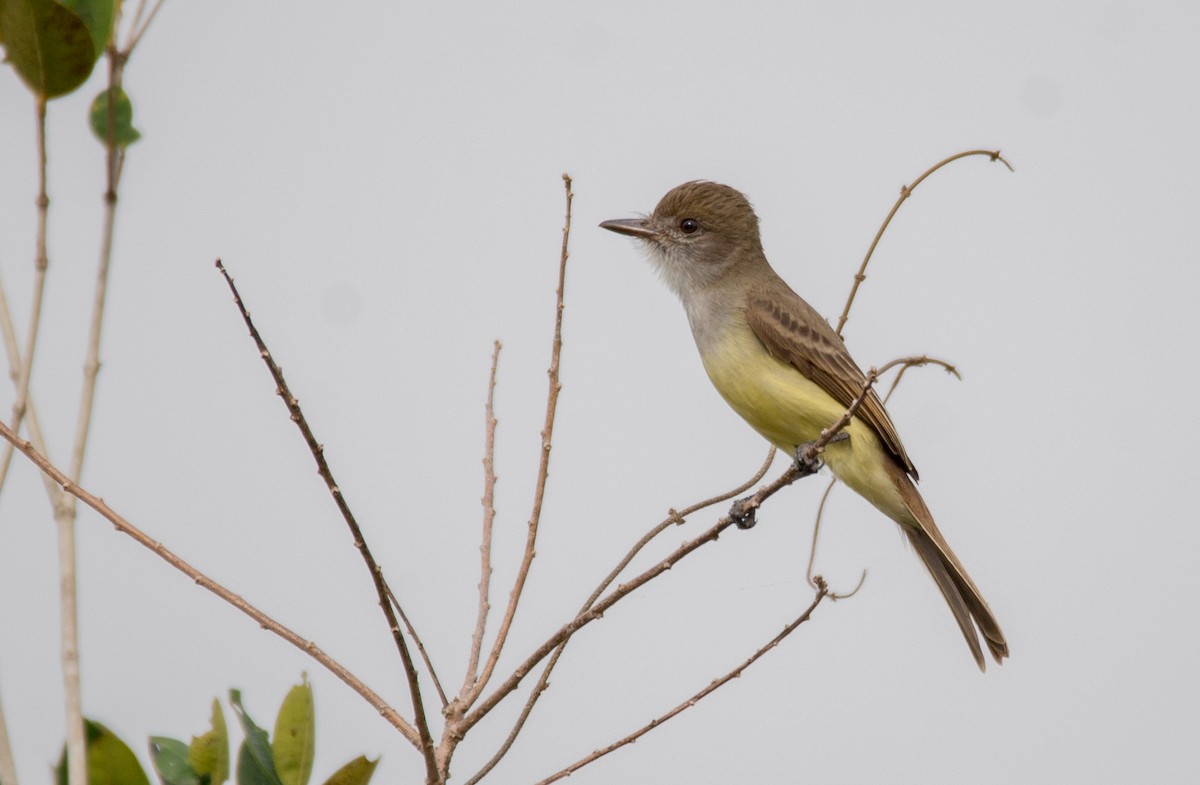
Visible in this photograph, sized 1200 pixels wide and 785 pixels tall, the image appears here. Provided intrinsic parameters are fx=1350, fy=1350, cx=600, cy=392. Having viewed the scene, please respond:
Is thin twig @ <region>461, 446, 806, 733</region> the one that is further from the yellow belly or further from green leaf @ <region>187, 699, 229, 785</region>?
the yellow belly

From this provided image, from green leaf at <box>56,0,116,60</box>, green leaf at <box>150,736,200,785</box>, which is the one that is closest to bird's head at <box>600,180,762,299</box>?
green leaf at <box>56,0,116,60</box>

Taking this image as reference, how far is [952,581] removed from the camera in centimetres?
575

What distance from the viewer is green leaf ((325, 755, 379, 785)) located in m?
2.94

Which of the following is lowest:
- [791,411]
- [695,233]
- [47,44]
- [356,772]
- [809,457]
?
[356,772]

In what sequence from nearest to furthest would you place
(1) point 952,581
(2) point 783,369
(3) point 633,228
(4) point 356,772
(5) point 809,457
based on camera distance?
1. (4) point 356,772
2. (5) point 809,457
3. (2) point 783,369
4. (1) point 952,581
5. (3) point 633,228

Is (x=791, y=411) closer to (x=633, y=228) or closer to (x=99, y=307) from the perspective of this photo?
(x=633, y=228)

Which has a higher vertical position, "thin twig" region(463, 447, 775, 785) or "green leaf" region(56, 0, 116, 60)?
"green leaf" region(56, 0, 116, 60)

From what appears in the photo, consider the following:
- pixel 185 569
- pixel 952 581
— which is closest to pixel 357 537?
pixel 185 569

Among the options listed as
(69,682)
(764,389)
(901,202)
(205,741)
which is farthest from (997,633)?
(69,682)

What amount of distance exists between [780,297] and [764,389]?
2.64 feet

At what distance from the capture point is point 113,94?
3.23 meters

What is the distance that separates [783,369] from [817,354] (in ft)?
0.57

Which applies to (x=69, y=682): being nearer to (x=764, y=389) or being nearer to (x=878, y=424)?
(x=764, y=389)

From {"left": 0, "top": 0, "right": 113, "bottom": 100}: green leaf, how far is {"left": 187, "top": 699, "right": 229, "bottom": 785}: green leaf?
5.30 ft
